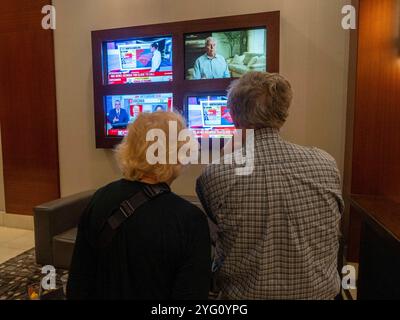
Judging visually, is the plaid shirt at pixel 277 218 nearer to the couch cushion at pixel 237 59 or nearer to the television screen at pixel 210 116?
the television screen at pixel 210 116

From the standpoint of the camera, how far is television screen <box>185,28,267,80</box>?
282cm

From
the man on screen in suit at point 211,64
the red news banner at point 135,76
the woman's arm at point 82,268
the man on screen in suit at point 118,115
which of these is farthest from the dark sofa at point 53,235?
the woman's arm at point 82,268

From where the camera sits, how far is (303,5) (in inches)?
109

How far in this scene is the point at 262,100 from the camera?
1042 millimetres

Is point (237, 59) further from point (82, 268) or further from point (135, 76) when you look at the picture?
point (82, 268)

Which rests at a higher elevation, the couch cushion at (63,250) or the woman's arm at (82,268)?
the woman's arm at (82,268)

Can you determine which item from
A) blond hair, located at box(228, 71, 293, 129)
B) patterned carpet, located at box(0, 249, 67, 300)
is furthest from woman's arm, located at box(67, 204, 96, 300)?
patterned carpet, located at box(0, 249, 67, 300)

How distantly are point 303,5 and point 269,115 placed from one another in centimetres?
223

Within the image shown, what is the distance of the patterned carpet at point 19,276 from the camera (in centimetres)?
247

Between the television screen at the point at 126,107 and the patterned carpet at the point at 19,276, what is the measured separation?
4.82 ft

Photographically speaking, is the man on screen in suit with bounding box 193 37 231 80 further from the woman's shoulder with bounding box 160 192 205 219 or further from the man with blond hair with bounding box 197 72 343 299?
the woman's shoulder with bounding box 160 192 205 219

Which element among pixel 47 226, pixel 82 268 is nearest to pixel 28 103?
pixel 47 226

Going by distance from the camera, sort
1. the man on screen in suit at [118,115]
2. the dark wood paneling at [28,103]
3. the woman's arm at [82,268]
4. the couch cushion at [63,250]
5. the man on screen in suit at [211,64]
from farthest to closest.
Result: the dark wood paneling at [28,103]
the man on screen in suit at [118,115]
the man on screen in suit at [211,64]
the couch cushion at [63,250]
the woman's arm at [82,268]

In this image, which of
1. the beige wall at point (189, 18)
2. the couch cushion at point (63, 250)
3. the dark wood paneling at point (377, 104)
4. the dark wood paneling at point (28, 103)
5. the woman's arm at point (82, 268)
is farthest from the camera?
the dark wood paneling at point (28, 103)
